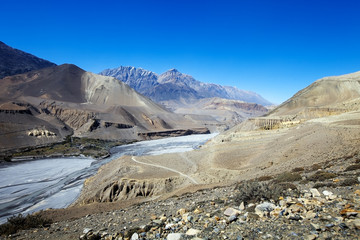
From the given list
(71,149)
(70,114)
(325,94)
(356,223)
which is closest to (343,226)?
(356,223)

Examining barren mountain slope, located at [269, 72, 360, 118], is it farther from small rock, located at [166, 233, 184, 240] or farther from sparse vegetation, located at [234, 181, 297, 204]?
small rock, located at [166, 233, 184, 240]

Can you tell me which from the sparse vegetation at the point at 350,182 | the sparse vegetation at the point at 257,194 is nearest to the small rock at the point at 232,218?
the sparse vegetation at the point at 257,194

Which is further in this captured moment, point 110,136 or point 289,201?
point 110,136

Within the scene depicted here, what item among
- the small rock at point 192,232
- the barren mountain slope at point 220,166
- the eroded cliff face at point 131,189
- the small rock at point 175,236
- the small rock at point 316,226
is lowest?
the eroded cliff face at point 131,189

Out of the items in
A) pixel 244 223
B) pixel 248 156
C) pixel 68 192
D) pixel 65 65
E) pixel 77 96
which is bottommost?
pixel 68 192

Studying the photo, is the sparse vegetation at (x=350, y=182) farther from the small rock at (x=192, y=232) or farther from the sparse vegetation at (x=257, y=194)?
the small rock at (x=192, y=232)

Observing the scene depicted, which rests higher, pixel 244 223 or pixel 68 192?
pixel 244 223

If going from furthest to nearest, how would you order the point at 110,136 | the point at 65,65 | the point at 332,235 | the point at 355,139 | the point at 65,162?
the point at 65,65
the point at 110,136
the point at 65,162
the point at 355,139
the point at 332,235

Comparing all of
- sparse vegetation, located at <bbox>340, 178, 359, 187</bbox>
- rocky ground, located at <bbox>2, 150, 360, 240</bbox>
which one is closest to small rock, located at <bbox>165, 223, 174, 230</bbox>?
rocky ground, located at <bbox>2, 150, 360, 240</bbox>

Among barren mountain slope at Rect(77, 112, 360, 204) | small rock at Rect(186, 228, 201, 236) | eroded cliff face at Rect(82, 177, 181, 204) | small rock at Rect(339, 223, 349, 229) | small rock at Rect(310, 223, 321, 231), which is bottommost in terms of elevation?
eroded cliff face at Rect(82, 177, 181, 204)

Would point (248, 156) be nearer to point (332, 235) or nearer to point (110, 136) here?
point (332, 235)

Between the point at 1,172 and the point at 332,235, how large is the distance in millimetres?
60562

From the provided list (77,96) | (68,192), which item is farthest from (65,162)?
(77,96)

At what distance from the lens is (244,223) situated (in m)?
6.98
